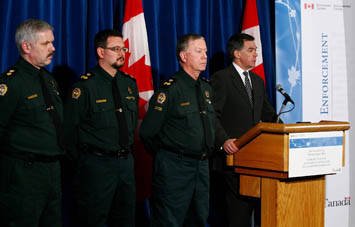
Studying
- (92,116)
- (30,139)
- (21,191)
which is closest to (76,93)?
(92,116)

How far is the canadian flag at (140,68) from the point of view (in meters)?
3.73

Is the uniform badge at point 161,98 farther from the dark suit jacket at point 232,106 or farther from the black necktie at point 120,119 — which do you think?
the dark suit jacket at point 232,106

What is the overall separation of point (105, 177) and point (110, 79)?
2.18 feet

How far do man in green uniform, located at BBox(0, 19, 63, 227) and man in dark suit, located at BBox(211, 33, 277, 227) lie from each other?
123 cm

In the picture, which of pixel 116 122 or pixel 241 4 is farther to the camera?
pixel 241 4

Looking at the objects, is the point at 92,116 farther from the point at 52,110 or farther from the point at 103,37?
the point at 103,37

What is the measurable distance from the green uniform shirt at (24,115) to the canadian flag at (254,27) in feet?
7.84

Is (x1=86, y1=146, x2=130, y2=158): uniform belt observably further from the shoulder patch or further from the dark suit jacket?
the dark suit jacket

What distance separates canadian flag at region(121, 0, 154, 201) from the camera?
147 inches

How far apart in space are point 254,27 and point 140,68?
1.34 m

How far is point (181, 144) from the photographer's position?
119 inches

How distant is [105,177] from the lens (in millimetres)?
2906

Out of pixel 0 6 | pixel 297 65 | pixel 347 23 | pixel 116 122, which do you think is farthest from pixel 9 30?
pixel 347 23

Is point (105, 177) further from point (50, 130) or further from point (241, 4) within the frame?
point (241, 4)
